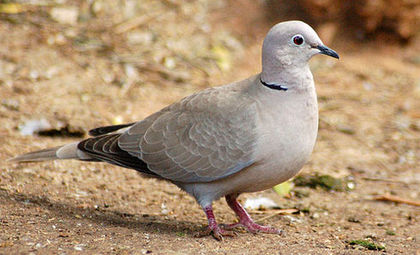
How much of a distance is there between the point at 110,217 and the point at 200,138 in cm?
92

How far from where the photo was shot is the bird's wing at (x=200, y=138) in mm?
3871

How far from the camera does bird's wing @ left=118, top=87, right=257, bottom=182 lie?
152 inches

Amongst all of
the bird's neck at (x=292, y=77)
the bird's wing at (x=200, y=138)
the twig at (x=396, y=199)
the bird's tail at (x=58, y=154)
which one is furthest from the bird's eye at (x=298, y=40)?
the twig at (x=396, y=199)

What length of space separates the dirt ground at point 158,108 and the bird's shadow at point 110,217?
14 millimetres

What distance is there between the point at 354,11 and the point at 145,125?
5.01 metres

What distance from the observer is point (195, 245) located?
380 centimetres

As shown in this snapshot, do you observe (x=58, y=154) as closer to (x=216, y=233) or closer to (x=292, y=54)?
(x=216, y=233)

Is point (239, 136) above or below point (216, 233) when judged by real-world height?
above

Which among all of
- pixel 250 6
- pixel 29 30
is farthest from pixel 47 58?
pixel 250 6

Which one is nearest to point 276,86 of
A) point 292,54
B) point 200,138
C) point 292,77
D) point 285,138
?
point 292,77

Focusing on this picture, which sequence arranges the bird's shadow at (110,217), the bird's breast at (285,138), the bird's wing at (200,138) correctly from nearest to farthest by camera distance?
the bird's breast at (285,138) < the bird's wing at (200,138) < the bird's shadow at (110,217)

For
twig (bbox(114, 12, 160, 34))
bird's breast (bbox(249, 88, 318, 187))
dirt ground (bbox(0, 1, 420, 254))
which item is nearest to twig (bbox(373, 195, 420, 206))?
A: dirt ground (bbox(0, 1, 420, 254))

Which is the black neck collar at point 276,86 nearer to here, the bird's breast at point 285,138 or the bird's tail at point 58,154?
the bird's breast at point 285,138

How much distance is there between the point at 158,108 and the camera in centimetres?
658
